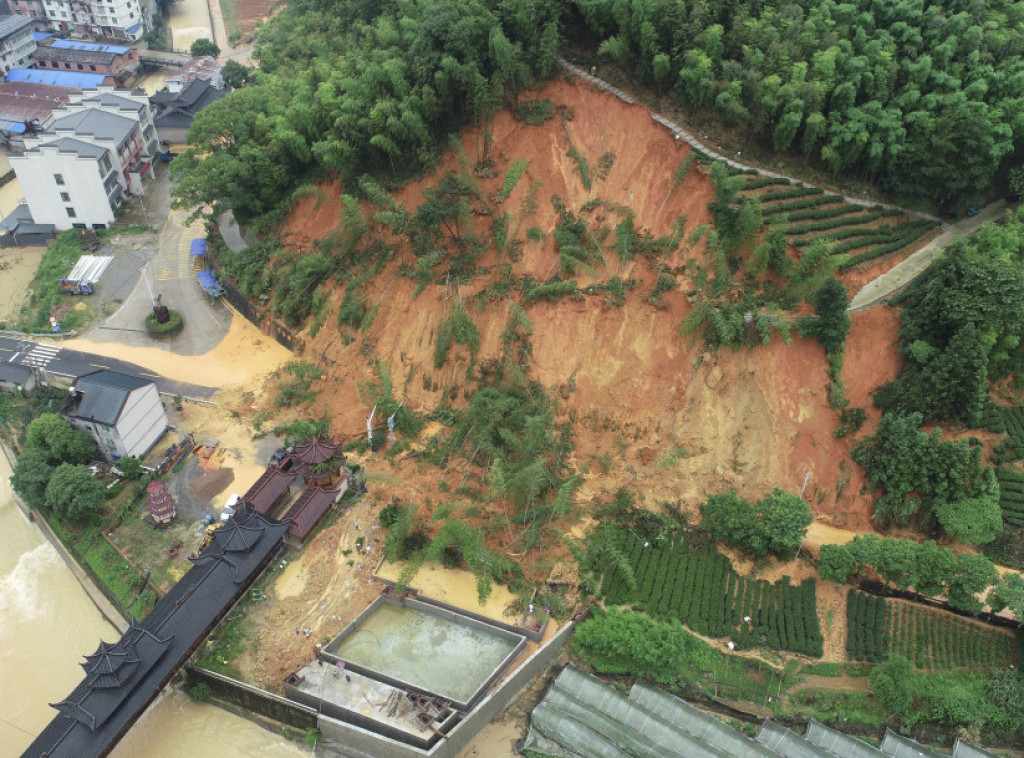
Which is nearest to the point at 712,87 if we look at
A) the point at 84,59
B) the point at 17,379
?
the point at 17,379

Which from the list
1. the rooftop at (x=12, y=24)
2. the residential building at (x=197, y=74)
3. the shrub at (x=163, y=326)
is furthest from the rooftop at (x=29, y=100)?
the shrub at (x=163, y=326)

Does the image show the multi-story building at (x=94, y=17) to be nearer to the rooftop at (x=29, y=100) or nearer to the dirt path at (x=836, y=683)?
the rooftop at (x=29, y=100)

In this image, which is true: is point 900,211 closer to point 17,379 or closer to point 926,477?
point 926,477

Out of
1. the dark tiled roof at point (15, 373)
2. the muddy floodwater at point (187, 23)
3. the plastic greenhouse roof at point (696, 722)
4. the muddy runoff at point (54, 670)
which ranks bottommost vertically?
the muddy runoff at point (54, 670)

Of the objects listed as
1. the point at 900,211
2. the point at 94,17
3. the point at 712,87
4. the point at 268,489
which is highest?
the point at 712,87

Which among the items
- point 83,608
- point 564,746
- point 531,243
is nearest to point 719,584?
point 564,746

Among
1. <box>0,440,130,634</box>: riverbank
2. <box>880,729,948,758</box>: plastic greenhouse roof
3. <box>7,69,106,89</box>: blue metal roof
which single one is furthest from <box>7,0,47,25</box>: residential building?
<box>880,729,948,758</box>: plastic greenhouse roof
